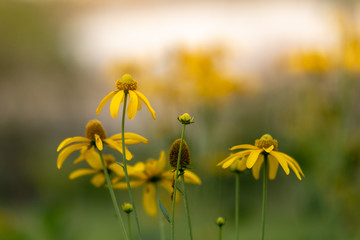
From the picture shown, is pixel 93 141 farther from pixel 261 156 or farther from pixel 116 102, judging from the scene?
pixel 261 156

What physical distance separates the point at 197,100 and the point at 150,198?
135 cm

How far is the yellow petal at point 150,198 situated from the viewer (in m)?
0.88

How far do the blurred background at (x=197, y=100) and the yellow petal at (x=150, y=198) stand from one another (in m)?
0.56

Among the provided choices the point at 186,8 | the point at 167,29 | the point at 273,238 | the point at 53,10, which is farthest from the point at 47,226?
the point at 186,8

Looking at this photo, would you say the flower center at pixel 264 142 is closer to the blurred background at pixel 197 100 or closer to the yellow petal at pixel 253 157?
the yellow petal at pixel 253 157

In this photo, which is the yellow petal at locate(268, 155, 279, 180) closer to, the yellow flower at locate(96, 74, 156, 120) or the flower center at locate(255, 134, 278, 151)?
the flower center at locate(255, 134, 278, 151)

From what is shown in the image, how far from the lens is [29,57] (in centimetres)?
411

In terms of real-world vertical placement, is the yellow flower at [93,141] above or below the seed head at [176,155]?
above

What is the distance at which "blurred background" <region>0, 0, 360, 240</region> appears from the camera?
1.97 meters

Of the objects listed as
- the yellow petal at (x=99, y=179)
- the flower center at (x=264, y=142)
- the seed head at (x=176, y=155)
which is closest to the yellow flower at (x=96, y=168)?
the yellow petal at (x=99, y=179)

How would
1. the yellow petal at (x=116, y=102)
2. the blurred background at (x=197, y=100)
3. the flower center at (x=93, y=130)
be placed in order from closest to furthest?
the yellow petal at (x=116, y=102)
the flower center at (x=93, y=130)
the blurred background at (x=197, y=100)

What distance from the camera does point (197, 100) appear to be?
2215 millimetres

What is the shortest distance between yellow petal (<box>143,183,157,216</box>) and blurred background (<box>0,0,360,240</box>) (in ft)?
1.83

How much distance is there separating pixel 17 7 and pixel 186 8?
2.09 meters
